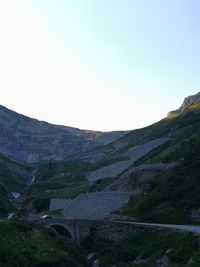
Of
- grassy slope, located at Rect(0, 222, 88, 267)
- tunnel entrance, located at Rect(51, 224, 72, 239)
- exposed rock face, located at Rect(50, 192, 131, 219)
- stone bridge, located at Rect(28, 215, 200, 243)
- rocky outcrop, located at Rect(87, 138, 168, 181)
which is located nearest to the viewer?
grassy slope, located at Rect(0, 222, 88, 267)

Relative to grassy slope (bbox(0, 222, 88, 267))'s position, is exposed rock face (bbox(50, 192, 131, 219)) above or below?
above

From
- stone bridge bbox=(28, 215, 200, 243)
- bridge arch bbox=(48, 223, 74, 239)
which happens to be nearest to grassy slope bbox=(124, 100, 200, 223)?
stone bridge bbox=(28, 215, 200, 243)

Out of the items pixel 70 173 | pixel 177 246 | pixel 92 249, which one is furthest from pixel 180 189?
pixel 70 173

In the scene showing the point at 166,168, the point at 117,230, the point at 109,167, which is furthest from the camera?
the point at 109,167

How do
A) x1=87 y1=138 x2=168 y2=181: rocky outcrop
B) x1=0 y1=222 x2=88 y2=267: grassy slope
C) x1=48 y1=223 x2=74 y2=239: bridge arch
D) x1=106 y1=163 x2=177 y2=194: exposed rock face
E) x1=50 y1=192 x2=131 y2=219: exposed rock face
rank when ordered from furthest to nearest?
1. x1=87 y1=138 x2=168 y2=181: rocky outcrop
2. x1=106 y1=163 x2=177 y2=194: exposed rock face
3. x1=50 y1=192 x2=131 y2=219: exposed rock face
4. x1=48 y1=223 x2=74 y2=239: bridge arch
5. x1=0 y1=222 x2=88 y2=267: grassy slope

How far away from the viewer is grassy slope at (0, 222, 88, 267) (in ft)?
184

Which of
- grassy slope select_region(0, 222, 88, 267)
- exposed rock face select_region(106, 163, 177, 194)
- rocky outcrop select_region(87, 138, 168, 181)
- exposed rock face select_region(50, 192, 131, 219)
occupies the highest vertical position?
rocky outcrop select_region(87, 138, 168, 181)

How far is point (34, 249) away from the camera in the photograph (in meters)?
61.6

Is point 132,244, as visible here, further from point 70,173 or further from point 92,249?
point 70,173

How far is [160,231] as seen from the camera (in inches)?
2530

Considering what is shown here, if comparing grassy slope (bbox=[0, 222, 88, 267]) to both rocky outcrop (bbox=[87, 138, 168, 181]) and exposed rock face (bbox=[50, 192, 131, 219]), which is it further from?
rocky outcrop (bbox=[87, 138, 168, 181])

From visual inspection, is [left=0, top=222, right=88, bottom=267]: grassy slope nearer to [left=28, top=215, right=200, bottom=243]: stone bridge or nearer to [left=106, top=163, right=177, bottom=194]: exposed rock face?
[left=28, top=215, right=200, bottom=243]: stone bridge

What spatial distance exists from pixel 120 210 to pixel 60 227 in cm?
1255

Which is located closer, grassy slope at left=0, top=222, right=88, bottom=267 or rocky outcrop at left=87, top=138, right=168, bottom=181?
grassy slope at left=0, top=222, right=88, bottom=267
